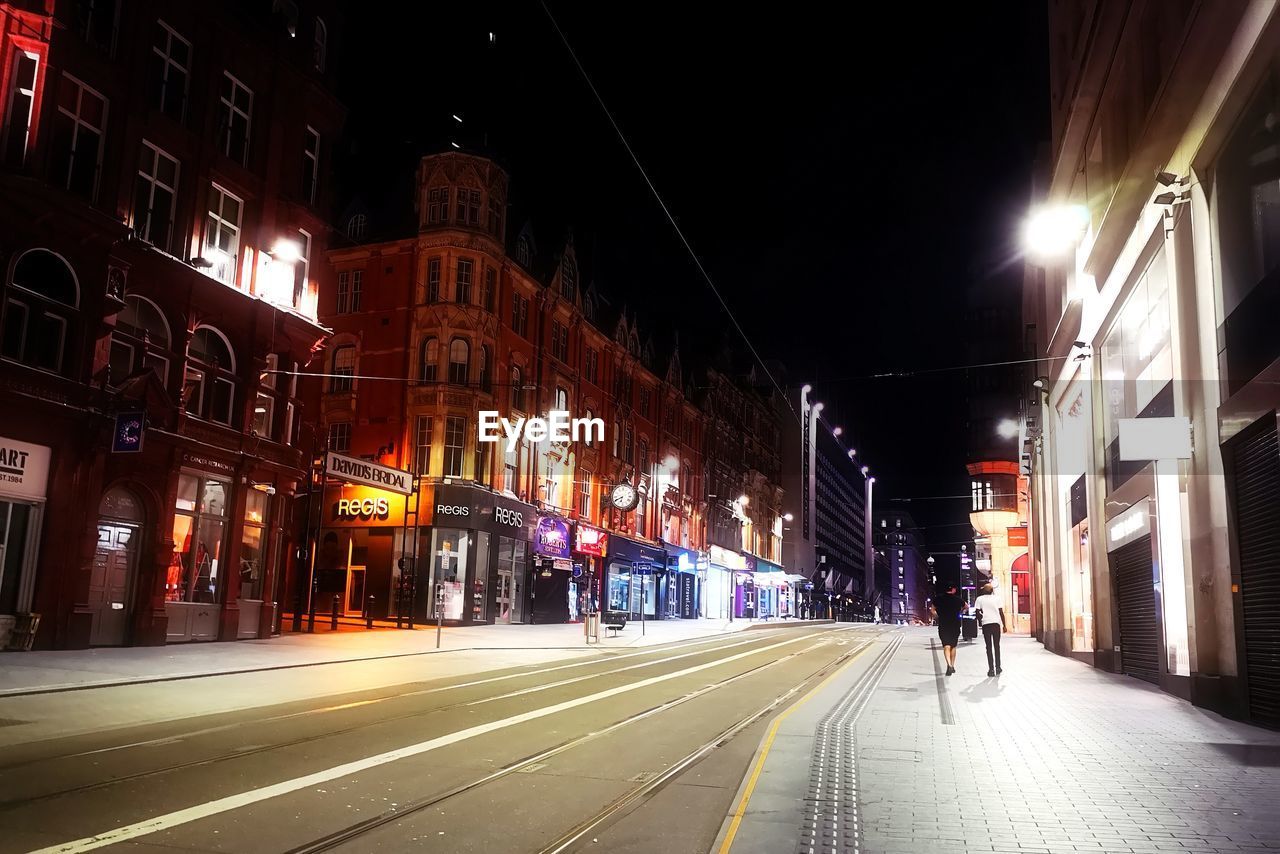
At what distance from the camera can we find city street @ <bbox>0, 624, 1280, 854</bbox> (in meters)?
6.07

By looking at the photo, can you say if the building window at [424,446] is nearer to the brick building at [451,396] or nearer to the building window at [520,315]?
the brick building at [451,396]

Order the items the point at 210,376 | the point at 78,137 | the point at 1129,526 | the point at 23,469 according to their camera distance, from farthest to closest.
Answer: the point at 210,376 < the point at 78,137 < the point at 1129,526 < the point at 23,469

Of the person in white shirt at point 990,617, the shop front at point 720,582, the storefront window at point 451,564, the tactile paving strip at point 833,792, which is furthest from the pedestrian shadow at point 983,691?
the shop front at point 720,582

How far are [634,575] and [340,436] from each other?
2131cm

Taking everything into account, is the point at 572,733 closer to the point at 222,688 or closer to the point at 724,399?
the point at 222,688

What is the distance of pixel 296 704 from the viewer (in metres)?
12.5

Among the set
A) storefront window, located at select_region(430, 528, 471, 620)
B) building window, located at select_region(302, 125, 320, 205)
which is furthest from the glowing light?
storefront window, located at select_region(430, 528, 471, 620)

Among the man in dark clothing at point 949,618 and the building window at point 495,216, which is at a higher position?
the building window at point 495,216

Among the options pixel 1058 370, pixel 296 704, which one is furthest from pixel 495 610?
pixel 296 704

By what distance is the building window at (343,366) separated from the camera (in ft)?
126

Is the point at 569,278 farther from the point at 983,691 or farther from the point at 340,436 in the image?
the point at 983,691

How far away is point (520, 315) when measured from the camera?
41250mm

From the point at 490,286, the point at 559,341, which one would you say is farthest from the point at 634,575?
the point at 490,286

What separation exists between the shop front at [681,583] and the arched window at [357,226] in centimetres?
2648
